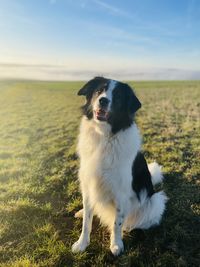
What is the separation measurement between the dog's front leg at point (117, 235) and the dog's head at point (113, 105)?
3.54 feet

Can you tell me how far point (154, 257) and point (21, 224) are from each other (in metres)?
2.00

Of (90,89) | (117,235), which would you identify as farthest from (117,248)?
(90,89)

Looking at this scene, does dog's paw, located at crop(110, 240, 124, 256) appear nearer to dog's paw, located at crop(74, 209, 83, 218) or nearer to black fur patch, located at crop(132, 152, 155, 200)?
black fur patch, located at crop(132, 152, 155, 200)

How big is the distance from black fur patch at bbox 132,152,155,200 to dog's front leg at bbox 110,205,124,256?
40 cm

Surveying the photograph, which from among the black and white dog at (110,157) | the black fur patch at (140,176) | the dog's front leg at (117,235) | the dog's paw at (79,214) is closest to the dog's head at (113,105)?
the black and white dog at (110,157)

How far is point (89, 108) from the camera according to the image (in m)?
4.27

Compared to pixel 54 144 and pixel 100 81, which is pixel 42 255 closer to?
pixel 100 81

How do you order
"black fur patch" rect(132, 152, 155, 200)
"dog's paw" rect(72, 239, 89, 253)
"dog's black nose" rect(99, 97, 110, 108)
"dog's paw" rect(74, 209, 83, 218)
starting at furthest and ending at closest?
"dog's paw" rect(74, 209, 83, 218)
"black fur patch" rect(132, 152, 155, 200)
"dog's paw" rect(72, 239, 89, 253)
"dog's black nose" rect(99, 97, 110, 108)

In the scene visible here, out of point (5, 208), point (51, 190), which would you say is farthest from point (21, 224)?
point (51, 190)

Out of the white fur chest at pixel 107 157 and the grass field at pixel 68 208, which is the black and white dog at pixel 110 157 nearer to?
the white fur chest at pixel 107 157

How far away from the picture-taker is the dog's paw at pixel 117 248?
13.6 feet

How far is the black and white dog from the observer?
162 inches

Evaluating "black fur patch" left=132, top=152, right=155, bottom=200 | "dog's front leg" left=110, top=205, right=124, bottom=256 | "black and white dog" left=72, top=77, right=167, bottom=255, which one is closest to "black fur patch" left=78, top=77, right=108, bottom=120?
"black and white dog" left=72, top=77, right=167, bottom=255

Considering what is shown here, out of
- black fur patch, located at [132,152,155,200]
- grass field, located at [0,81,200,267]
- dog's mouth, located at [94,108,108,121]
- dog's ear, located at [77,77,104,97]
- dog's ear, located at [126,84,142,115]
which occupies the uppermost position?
dog's ear, located at [77,77,104,97]
